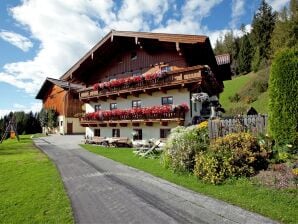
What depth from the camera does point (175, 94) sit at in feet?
72.8

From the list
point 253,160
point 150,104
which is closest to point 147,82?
point 150,104

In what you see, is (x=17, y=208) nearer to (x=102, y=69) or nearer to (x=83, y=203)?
(x=83, y=203)

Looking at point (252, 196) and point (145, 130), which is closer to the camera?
point (252, 196)

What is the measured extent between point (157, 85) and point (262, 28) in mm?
65119

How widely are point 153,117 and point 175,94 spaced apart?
2.61 m

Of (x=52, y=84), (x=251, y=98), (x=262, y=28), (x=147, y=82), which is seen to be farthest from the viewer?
(x=262, y=28)

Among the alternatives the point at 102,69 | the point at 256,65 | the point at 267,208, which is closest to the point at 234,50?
the point at 256,65

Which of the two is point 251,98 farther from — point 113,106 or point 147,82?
point 147,82

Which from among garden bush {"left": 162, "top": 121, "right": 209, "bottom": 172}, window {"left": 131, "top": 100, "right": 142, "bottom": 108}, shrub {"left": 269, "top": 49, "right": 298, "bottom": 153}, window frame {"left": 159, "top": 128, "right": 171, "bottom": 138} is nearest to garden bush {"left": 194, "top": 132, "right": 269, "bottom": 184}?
garden bush {"left": 162, "top": 121, "right": 209, "bottom": 172}

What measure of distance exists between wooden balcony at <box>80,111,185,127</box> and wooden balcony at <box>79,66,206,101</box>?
216 cm

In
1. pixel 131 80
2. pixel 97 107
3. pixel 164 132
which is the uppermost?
pixel 131 80

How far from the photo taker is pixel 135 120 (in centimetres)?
2364

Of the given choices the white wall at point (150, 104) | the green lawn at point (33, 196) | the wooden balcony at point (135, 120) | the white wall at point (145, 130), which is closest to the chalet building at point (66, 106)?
the wooden balcony at point (135, 120)

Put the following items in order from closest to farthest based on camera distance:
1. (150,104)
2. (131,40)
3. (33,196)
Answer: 1. (33,196)
2. (150,104)
3. (131,40)
